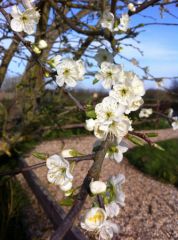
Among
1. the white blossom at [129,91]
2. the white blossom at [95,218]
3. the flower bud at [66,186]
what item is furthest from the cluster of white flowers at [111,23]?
the white blossom at [95,218]

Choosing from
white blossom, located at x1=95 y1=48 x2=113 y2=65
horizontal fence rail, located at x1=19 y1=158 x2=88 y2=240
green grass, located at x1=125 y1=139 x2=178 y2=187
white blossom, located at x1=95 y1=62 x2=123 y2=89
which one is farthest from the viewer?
green grass, located at x1=125 y1=139 x2=178 y2=187

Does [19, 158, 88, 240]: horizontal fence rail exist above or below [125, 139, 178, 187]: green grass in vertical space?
above

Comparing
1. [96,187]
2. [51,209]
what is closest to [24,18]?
[96,187]

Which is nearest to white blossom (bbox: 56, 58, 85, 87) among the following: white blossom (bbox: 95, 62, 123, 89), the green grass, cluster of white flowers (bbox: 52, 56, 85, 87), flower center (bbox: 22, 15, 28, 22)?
cluster of white flowers (bbox: 52, 56, 85, 87)

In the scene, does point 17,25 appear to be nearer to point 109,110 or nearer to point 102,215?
point 109,110

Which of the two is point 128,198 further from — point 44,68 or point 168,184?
point 44,68

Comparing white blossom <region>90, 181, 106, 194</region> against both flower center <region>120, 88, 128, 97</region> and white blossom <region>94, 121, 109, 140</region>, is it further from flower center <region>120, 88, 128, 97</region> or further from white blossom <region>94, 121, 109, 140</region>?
flower center <region>120, 88, 128, 97</region>

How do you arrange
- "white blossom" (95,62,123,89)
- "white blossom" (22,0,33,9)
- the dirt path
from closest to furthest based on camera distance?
"white blossom" (95,62,123,89) → "white blossom" (22,0,33,9) → the dirt path

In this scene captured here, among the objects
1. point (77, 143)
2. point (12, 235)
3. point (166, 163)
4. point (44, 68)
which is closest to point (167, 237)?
point (12, 235)

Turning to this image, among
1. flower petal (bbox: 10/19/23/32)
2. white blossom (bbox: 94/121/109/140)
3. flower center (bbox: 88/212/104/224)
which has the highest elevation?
flower petal (bbox: 10/19/23/32)
